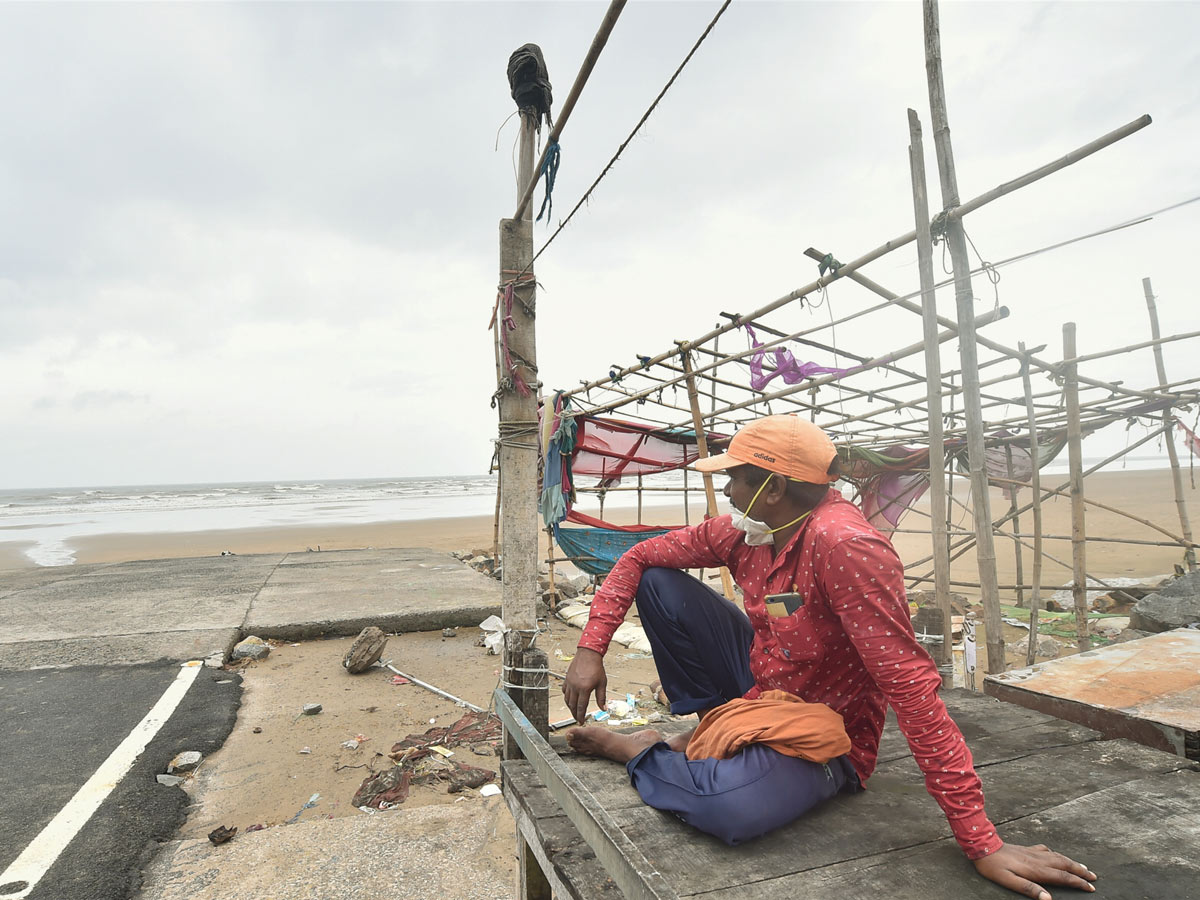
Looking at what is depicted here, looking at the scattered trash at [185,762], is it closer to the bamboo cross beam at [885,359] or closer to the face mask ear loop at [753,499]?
the face mask ear loop at [753,499]

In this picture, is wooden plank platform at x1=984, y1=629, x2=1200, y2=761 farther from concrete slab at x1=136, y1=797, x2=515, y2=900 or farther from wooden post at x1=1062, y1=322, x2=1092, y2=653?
concrete slab at x1=136, y1=797, x2=515, y2=900

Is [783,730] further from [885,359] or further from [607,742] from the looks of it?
[885,359]

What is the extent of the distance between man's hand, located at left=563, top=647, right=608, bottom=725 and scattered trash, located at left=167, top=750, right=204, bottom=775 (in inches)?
115

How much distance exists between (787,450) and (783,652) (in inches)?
25.3

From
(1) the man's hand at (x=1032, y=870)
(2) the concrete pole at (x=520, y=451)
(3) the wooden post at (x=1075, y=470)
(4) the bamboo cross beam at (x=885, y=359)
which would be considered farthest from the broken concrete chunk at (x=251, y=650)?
(3) the wooden post at (x=1075, y=470)

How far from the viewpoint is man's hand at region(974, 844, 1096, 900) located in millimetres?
1466

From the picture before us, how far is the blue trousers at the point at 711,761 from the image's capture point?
1.72 metres

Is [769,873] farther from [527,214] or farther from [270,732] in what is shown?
[270,732]

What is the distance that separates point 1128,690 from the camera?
2.73 meters

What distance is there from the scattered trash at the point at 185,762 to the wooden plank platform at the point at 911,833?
2.67m

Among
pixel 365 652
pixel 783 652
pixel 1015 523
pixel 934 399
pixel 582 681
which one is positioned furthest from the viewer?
pixel 1015 523

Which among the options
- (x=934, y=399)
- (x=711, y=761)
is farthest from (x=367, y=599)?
(x=711, y=761)

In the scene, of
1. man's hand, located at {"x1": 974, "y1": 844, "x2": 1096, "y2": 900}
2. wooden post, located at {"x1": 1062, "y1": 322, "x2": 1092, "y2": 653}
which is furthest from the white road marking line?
wooden post, located at {"x1": 1062, "y1": 322, "x2": 1092, "y2": 653}

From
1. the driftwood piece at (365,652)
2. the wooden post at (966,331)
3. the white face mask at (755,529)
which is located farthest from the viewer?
the driftwood piece at (365,652)
